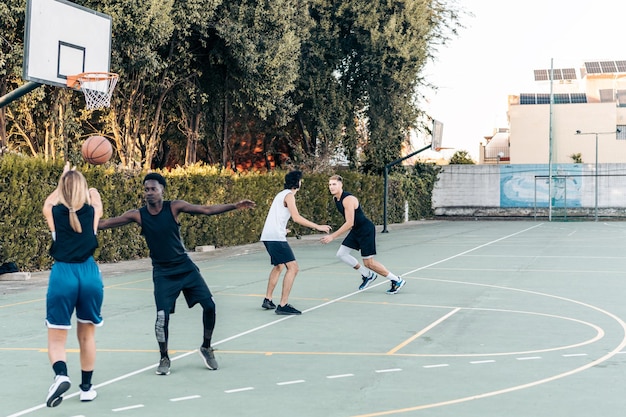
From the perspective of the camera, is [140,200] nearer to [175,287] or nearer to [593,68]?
[175,287]

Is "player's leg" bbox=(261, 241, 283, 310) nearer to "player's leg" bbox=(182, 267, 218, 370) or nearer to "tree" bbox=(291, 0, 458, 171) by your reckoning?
"player's leg" bbox=(182, 267, 218, 370)

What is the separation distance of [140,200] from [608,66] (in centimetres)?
7662

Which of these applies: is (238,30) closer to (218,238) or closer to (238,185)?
(238,185)

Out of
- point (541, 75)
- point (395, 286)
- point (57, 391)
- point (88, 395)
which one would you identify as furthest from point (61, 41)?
point (541, 75)

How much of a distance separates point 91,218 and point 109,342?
10.7 ft

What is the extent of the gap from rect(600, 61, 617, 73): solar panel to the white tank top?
8429 cm

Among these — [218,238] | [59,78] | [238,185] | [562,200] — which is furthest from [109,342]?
[562,200]

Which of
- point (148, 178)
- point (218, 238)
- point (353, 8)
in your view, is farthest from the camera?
point (353, 8)

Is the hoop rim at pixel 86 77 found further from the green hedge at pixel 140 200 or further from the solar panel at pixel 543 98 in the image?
→ the solar panel at pixel 543 98

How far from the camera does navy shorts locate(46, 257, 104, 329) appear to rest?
22.5 feet

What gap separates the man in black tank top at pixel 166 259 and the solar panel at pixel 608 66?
8794 centimetres

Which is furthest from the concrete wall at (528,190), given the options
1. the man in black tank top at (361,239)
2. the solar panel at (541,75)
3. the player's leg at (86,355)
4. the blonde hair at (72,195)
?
the blonde hair at (72,195)

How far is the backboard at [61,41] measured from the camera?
48.3ft

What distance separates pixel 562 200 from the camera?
57.9 meters
